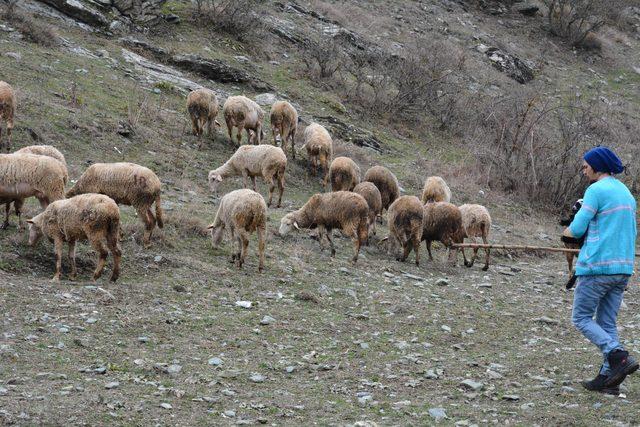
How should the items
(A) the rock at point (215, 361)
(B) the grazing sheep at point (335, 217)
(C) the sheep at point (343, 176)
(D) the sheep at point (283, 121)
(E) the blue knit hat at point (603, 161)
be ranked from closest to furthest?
1. (E) the blue knit hat at point (603, 161)
2. (A) the rock at point (215, 361)
3. (B) the grazing sheep at point (335, 217)
4. (C) the sheep at point (343, 176)
5. (D) the sheep at point (283, 121)

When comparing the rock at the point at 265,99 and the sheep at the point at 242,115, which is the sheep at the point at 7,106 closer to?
A: the sheep at the point at 242,115

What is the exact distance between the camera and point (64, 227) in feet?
32.7

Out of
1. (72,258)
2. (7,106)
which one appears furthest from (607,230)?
(7,106)

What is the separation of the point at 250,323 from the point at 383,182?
26.1ft

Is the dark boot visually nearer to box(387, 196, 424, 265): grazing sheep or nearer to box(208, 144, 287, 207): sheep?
box(387, 196, 424, 265): grazing sheep

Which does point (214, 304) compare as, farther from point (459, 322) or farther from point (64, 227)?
point (459, 322)

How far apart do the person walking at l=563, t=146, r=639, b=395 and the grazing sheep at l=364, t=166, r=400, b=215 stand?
30.4ft

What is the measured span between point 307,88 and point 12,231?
16669 millimetres

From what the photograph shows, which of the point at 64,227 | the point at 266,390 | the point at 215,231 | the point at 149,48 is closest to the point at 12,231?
the point at 64,227

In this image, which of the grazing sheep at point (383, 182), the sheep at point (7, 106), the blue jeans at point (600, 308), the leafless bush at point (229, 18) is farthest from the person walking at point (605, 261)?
the leafless bush at point (229, 18)

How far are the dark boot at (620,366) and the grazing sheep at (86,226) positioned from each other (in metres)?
6.08

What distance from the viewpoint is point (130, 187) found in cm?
1153

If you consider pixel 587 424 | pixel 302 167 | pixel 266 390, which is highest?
pixel 587 424

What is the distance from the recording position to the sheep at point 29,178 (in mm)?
10906
